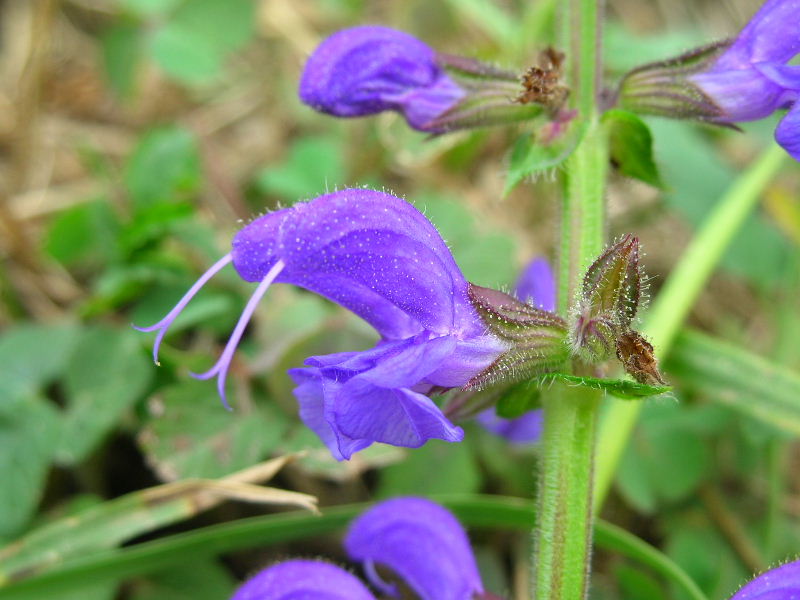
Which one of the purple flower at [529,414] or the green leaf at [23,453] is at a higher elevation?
the purple flower at [529,414]

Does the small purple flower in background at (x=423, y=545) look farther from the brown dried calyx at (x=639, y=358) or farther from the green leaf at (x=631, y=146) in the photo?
the green leaf at (x=631, y=146)

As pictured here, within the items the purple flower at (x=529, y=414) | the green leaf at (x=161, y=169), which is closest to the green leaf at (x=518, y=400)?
the purple flower at (x=529, y=414)

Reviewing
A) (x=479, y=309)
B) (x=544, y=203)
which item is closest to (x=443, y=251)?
(x=479, y=309)

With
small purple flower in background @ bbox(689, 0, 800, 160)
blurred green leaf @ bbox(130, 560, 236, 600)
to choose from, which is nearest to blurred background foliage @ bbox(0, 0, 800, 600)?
blurred green leaf @ bbox(130, 560, 236, 600)

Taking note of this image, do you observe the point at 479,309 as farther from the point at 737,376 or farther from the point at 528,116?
the point at 737,376

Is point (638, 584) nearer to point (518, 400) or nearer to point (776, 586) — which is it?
point (776, 586)

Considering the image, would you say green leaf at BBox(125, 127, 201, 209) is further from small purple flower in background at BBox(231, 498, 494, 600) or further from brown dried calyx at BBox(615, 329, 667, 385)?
brown dried calyx at BBox(615, 329, 667, 385)
